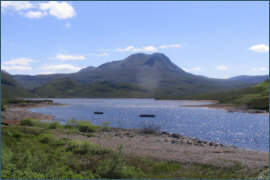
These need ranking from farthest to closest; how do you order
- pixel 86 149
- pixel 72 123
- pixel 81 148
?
pixel 72 123 → pixel 81 148 → pixel 86 149

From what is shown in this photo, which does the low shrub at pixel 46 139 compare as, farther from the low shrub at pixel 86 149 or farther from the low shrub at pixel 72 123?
Answer: the low shrub at pixel 72 123

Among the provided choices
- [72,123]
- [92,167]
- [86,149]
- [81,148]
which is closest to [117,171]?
[92,167]

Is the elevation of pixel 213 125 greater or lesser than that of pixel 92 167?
lesser

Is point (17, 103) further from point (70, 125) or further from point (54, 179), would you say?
point (54, 179)

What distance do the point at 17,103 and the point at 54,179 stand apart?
190413 millimetres

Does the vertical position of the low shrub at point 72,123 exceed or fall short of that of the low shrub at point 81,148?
it falls short

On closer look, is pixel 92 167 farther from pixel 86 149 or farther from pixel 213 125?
pixel 213 125

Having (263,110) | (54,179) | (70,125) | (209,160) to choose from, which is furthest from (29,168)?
(263,110)

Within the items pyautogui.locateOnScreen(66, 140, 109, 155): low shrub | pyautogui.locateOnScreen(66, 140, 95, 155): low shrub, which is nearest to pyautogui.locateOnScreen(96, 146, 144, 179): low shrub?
pyautogui.locateOnScreen(66, 140, 109, 155): low shrub

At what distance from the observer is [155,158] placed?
109 ft

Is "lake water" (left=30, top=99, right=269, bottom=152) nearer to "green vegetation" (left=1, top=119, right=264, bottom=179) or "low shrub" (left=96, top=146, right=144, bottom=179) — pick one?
"green vegetation" (left=1, top=119, right=264, bottom=179)

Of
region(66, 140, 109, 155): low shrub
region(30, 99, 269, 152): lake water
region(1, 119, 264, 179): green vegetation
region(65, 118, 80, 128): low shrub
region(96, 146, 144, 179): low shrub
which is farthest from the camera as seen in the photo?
region(65, 118, 80, 128): low shrub

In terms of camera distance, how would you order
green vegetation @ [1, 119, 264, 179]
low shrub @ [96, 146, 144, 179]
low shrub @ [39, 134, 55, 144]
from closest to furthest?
green vegetation @ [1, 119, 264, 179] → low shrub @ [96, 146, 144, 179] → low shrub @ [39, 134, 55, 144]

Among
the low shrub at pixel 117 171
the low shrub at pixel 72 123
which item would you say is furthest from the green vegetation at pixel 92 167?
the low shrub at pixel 72 123
